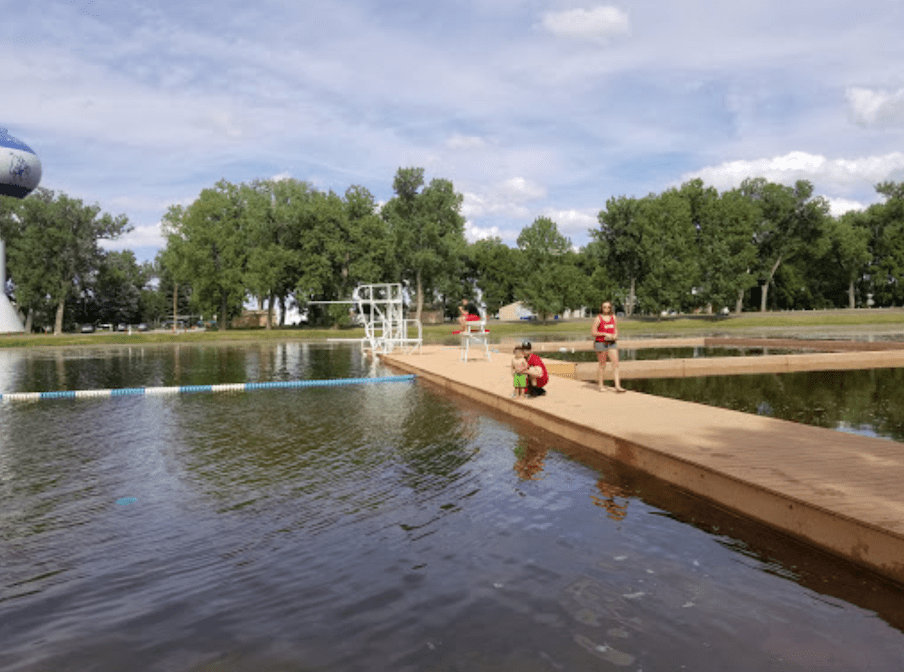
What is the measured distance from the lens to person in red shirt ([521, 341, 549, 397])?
40.8ft

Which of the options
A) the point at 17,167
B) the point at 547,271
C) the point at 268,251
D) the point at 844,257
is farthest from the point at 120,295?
the point at 844,257

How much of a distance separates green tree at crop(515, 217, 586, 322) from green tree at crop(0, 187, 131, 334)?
156 feet

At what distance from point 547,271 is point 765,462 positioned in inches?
2710

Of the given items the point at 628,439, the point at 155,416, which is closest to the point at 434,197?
the point at 155,416

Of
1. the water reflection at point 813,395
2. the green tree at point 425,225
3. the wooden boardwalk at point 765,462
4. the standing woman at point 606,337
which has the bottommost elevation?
the water reflection at point 813,395

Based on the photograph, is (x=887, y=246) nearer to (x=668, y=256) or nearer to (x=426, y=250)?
(x=668, y=256)

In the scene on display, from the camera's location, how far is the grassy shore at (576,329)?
167ft

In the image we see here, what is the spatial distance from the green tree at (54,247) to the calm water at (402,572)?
68.1 m

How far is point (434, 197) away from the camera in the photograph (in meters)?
72.2

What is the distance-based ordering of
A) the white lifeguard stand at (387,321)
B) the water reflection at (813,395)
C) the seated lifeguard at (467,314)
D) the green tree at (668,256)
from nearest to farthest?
the water reflection at (813,395)
the seated lifeguard at (467,314)
the white lifeguard stand at (387,321)
the green tree at (668,256)

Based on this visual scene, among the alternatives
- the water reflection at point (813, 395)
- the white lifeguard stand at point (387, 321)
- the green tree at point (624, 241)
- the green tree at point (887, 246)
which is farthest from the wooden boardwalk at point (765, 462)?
the green tree at point (887, 246)

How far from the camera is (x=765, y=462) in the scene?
6.68 m

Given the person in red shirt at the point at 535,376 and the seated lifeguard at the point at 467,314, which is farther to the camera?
the seated lifeguard at the point at 467,314

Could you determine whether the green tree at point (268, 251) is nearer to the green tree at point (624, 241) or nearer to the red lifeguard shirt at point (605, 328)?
the green tree at point (624, 241)
